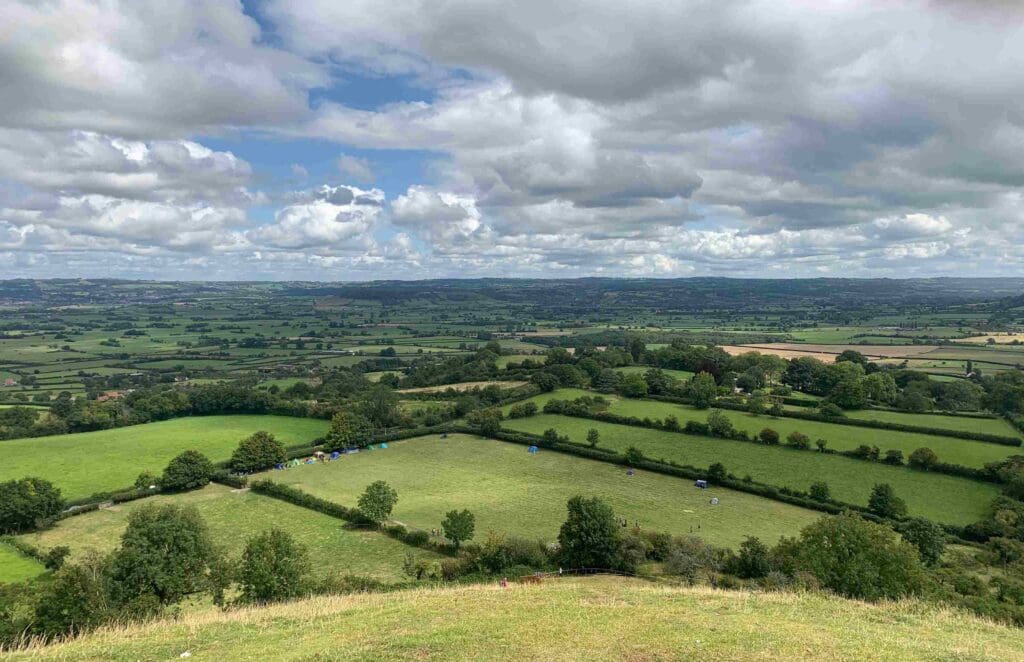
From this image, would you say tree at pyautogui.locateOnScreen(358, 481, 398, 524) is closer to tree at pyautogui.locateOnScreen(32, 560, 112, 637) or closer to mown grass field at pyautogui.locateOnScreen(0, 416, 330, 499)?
tree at pyautogui.locateOnScreen(32, 560, 112, 637)

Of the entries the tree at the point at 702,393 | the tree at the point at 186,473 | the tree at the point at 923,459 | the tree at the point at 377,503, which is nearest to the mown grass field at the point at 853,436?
the tree at the point at 702,393

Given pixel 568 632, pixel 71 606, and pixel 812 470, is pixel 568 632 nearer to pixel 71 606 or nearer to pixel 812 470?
pixel 71 606

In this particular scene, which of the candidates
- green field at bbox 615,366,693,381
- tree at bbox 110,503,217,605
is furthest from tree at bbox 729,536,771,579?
green field at bbox 615,366,693,381

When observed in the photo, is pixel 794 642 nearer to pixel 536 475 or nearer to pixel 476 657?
pixel 476 657

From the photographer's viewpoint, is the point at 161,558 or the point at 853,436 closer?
the point at 161,558

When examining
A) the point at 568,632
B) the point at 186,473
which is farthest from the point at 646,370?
the point at 568,632
